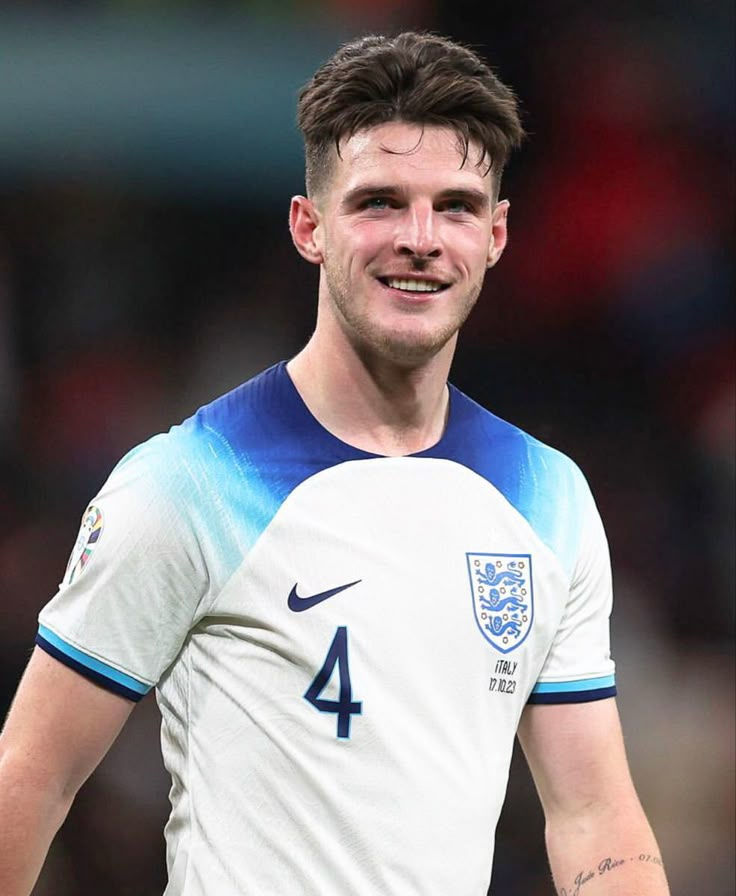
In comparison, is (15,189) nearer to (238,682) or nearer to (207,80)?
(207,80)

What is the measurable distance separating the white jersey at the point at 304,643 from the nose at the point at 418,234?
33cm

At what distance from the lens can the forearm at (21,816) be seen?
2162mm

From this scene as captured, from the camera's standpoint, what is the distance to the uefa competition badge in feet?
7.32

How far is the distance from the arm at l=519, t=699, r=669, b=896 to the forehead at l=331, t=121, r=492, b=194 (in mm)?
928

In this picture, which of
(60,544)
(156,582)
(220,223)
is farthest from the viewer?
(220,223)

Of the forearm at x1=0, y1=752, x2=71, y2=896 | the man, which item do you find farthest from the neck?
the forearm at x1=0, y1=752, x2=71, y2=896

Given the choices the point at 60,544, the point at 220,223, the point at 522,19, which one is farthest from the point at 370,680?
the point at 522,19

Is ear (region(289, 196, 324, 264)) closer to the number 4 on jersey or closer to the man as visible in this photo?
the man

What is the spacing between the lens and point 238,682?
2.24 m

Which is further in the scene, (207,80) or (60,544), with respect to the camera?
(207,80)

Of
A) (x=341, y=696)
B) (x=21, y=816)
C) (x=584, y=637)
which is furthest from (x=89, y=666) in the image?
(x=584, y=637)

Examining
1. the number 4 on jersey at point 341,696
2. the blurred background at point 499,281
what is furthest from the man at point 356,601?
the blurred background at point 499,281

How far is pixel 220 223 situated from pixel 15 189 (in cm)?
69

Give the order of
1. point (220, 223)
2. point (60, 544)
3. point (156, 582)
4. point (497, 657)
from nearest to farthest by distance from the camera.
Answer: point (156, 582), point (497, 657), point (60, 544), point (220, 223)
